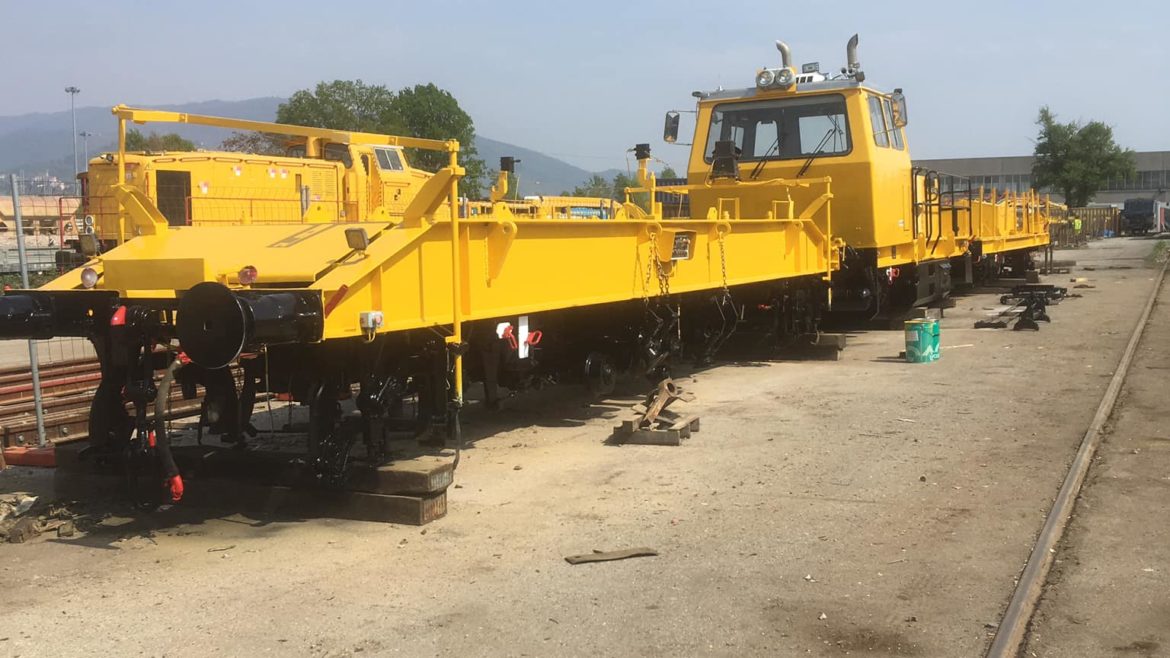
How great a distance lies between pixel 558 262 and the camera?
22.9 ft

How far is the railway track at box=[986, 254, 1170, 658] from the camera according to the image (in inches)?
155

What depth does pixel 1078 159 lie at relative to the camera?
75562mm

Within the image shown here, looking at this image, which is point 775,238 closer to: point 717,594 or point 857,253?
point 857,253

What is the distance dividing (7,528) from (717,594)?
391 centimetres

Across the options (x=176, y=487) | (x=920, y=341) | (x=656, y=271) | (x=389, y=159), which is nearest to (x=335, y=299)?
(x=176, y=487)

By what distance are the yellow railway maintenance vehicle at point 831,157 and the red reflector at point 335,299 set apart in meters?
7.39

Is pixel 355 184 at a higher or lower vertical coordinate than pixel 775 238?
higher

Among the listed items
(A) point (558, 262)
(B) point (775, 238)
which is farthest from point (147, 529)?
(B) point (775, 238)

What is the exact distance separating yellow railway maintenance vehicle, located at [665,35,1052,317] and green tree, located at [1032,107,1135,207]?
227 ft

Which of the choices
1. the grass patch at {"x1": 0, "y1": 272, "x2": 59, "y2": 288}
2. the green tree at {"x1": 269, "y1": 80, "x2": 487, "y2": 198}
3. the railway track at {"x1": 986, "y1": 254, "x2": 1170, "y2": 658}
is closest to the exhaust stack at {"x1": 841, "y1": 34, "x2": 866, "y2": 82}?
the railway track at {"x1": 986, "y1": 254, "x2": 1170, "y2": 658}

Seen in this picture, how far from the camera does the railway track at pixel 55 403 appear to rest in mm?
7641

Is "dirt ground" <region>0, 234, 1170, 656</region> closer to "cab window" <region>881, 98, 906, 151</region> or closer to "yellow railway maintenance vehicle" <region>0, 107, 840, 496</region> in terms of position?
"yellow railway maintenance vehicle" <region>0, 107, 840, 496</region>

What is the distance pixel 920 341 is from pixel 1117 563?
7.09m

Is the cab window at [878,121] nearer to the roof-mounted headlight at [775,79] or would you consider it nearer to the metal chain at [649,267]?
the roof-mounted headlight at [775,79]
